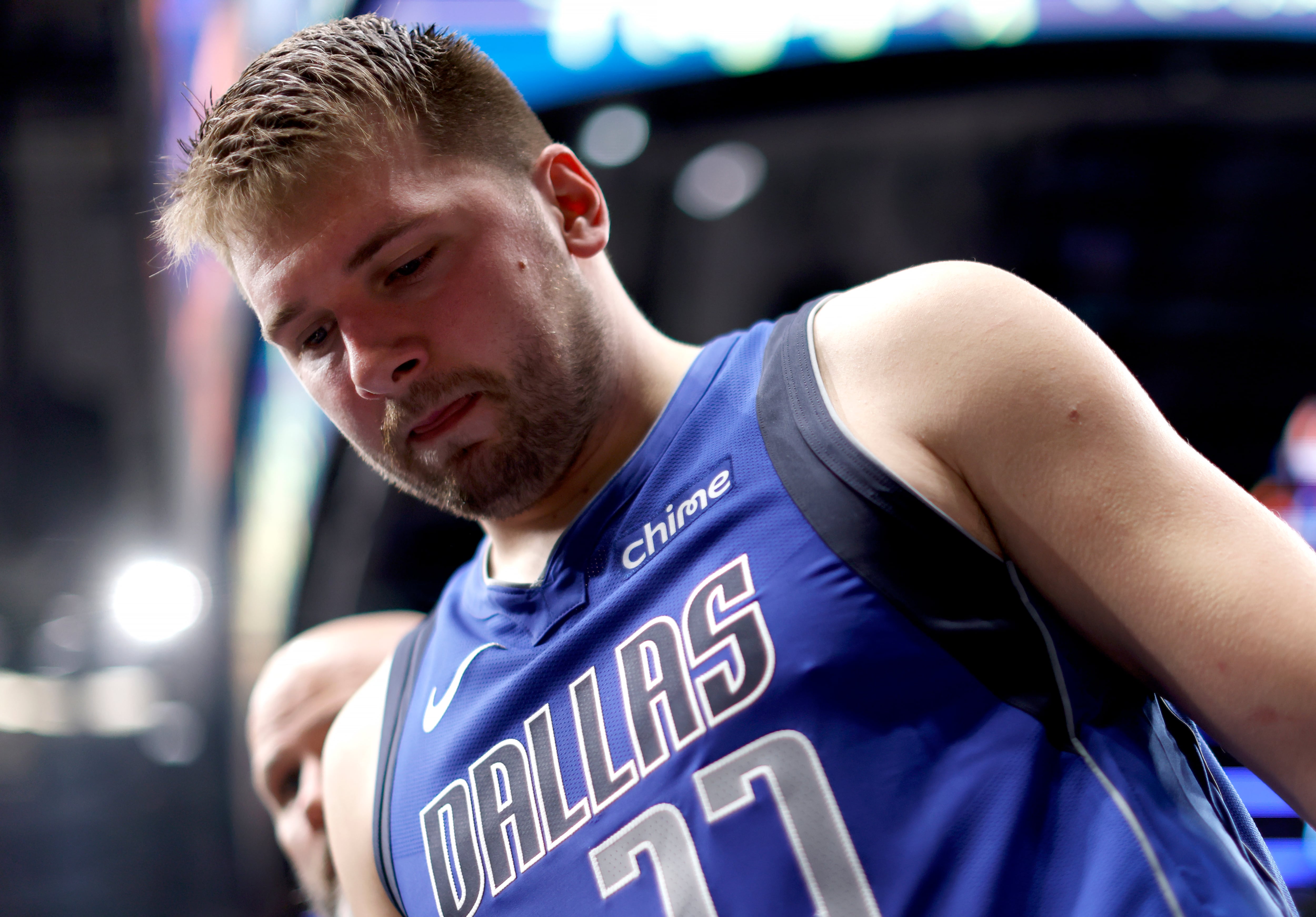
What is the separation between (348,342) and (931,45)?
2.49 meters

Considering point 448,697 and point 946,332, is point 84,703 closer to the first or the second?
point 448,697

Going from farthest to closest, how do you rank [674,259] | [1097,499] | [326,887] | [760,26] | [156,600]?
[156,600] → [674,259] → [760,26] → [326,887] → [1097,499]

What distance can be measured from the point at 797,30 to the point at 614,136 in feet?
2.15

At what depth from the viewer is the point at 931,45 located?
9.10ft

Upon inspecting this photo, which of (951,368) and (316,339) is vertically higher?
(316,339)

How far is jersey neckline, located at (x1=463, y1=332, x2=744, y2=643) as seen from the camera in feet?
3.01

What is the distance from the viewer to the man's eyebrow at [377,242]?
2.81 feet

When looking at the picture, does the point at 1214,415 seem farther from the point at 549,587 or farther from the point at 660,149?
the point at 549,587

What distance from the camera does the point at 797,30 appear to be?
2.75m

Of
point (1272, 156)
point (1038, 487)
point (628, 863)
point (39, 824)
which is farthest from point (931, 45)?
point (39, 824)

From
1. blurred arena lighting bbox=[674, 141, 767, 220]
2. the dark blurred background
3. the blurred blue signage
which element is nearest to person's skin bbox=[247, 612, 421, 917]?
the dark blurred background

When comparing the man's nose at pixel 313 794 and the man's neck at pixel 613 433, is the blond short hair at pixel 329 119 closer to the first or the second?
the man's neck at pixel 613 433

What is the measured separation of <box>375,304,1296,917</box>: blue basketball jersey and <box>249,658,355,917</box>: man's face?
0.61 meters

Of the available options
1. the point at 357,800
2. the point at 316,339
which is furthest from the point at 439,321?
the point at 357,800
